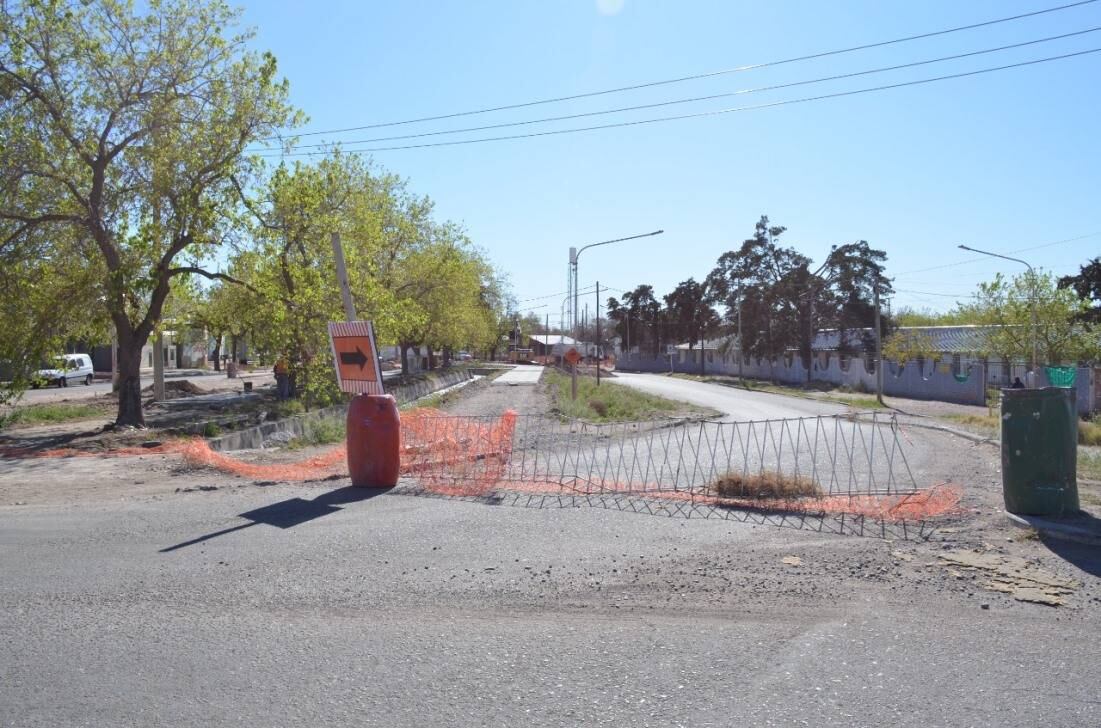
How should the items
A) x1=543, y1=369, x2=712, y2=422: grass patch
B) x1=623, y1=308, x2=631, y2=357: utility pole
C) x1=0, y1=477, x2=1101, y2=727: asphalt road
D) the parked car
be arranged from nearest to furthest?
x1=0, y1=477, x2=1101, y2=727: asphalt road, x1=543, y1=369, x2=712, y2=422: grass patch, the parked car, x1=623, y1=308, x2=631, y2=357: utility pole

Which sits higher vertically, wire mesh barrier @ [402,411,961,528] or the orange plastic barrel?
the orange plastic barrel

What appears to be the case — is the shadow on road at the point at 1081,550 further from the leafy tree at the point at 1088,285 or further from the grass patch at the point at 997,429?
the leafy tree at the point at 1088,285

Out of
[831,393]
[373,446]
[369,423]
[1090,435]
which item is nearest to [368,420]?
[369,423]

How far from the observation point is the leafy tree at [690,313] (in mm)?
100062

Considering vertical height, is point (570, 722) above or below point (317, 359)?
below

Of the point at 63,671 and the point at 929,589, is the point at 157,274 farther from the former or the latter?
the point at 929,589

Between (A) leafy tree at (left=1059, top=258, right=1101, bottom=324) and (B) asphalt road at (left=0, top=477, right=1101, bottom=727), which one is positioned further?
(A) leafy tree at (left=1059, top=258, right=1101, bottom=324)

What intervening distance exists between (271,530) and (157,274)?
13.5 meters

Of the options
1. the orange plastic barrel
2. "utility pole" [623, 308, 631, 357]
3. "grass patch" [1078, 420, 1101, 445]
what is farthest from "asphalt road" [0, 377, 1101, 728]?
"utility pole" [623, 308, 631, 357]

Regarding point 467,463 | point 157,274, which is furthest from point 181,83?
point 467,463

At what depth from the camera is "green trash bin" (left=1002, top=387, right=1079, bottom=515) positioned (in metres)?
8.38

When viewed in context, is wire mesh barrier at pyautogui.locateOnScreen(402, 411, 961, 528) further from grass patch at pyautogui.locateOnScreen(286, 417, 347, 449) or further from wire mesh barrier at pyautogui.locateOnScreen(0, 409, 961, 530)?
grass patch at pyautogui.locateOnScreen(286, 417, 347, 449)

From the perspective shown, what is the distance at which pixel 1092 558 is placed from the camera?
712 cm

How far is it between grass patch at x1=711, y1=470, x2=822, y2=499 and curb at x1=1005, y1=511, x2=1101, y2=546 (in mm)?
2194
